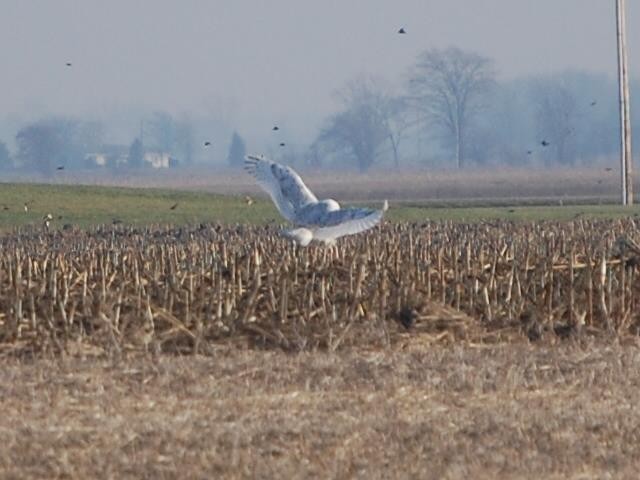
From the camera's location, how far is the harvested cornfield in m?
15.7

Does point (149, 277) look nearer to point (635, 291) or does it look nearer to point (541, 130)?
point (635, 291)

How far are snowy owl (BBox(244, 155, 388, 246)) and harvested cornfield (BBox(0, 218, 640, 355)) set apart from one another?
4.38ft

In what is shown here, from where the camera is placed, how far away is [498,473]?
10.2 metres

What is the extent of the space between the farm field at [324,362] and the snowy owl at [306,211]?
0.28 metres

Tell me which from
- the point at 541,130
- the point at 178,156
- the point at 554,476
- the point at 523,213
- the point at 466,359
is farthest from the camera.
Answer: the point at 178,156

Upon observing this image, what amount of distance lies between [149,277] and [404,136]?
15292 centimetres

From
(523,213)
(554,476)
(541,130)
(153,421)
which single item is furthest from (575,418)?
(541,130)

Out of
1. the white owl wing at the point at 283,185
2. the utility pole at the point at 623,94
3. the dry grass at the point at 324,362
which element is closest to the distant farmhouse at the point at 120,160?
the utility pole at the point at 623,94

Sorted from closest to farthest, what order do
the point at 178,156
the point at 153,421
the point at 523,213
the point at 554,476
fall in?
the point at 554,476
the point at 153,421
the point at 523,213
the point at 178,156

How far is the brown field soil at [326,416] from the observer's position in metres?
10.4

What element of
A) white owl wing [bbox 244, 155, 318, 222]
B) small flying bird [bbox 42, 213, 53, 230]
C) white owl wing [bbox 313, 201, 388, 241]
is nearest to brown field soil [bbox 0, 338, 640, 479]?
white owl wing [bbox 313, 201, 388, 241]

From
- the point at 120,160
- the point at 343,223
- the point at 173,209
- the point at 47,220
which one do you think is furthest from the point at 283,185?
A: the point at 120,160

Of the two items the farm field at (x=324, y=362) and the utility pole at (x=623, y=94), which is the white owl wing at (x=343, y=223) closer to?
the farm field at (x=324, y=362)

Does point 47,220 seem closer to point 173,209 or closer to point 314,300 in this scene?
point 173,209
